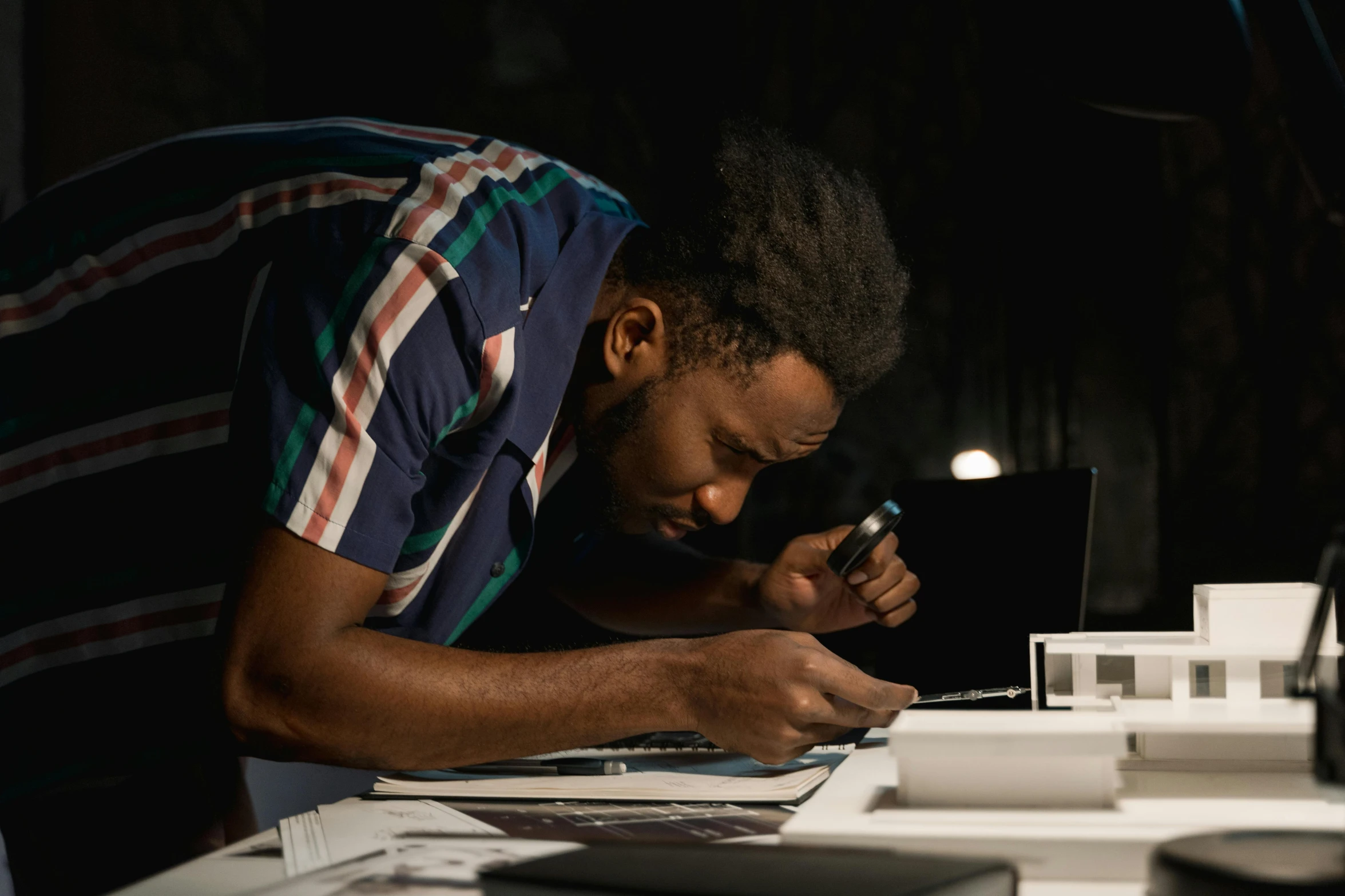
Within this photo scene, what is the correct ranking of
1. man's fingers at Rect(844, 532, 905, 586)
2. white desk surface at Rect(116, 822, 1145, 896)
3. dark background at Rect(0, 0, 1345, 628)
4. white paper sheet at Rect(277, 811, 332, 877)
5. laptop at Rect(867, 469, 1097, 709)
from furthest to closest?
dark background at Rect(0, 0, 1345, 628) < laptop at Rect(867, 469, 1097, 709) < man's fingers at Rect(844, 532, 905, 586) < white paper sheet at Rect(277, 811, 332, 877) < white desk surface at Rect(116, 822, 1145, 896)

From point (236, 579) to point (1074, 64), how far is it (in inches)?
27.0

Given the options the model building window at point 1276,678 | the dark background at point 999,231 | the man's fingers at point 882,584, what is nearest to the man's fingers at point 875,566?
the man's fingers at point 882,584

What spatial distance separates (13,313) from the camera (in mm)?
1113

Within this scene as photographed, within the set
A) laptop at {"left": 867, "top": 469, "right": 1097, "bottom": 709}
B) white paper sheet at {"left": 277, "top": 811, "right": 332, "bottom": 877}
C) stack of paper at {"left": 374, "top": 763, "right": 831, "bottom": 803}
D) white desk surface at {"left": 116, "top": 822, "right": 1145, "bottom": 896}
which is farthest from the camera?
laptop at {"left": 867, "top": 469, "right": 1097, "bottom": 709}

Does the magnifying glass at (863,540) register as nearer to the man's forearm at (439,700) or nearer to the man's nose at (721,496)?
the man's nose at (721,496)

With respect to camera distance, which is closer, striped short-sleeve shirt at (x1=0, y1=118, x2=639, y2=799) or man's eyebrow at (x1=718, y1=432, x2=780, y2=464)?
striped short-sleeve shirt at (x1=0, y1=118, x2=639, y2=799)

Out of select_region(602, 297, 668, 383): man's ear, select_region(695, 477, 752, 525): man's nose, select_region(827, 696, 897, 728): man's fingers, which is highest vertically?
select_region(602, 297, 668, 383): man's ear

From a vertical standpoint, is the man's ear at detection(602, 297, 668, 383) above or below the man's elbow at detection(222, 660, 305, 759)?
above

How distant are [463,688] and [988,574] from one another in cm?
92

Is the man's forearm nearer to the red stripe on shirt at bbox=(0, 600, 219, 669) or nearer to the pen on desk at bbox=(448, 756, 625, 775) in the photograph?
the pen on desk at bbox=(448, 756, 625, 775)

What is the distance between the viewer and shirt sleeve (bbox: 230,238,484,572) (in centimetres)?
87

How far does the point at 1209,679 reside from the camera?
2.91 ft

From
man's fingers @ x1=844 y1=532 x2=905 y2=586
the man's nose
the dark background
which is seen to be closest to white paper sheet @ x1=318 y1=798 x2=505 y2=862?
the man's nose

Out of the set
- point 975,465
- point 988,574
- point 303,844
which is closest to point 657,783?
point 303,844
